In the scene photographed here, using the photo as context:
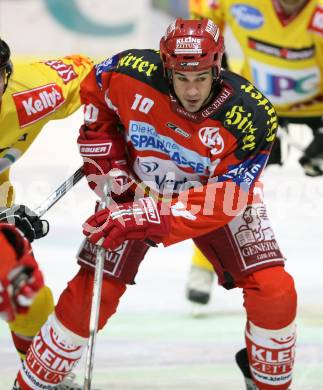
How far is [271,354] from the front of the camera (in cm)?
311

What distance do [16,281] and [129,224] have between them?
50 centimetres

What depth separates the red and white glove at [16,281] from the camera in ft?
8.40

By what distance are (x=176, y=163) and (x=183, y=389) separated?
78 centimetres

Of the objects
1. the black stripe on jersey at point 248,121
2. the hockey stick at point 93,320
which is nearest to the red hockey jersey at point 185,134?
the black stripe on jersey at point 248,121

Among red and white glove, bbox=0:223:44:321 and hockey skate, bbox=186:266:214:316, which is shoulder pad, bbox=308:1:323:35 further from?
red and white glove, bbox=0:223:44:321

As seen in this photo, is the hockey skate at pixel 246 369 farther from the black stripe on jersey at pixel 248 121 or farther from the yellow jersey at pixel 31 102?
the yellow jersey at pixel 31 102

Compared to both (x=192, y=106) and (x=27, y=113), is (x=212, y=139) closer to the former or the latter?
(x=192, y=106)

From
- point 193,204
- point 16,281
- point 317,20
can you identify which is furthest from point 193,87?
point 317,20

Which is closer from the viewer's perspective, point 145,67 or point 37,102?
point 145,67

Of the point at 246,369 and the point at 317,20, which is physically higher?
the point at 317,20

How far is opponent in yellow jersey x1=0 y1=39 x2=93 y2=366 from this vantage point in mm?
3184

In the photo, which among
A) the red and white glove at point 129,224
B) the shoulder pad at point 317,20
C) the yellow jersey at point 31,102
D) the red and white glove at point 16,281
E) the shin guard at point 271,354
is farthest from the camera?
the shoulder pad at point 317,20

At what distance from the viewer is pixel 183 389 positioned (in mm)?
3523

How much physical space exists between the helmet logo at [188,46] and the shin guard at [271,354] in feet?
2.64
